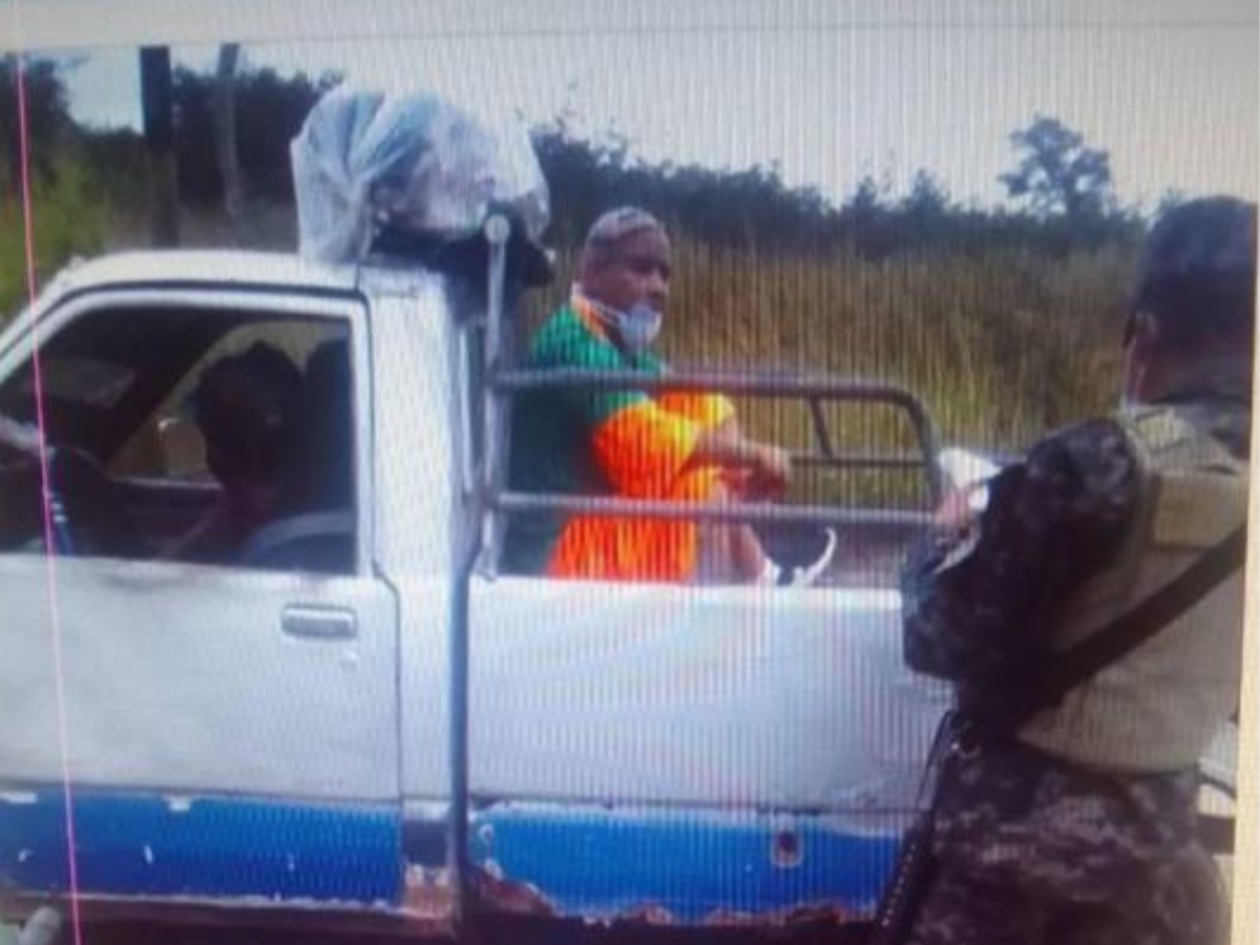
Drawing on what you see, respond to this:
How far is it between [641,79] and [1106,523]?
0.39m

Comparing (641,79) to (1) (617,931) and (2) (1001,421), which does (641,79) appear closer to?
(2) (1001,421)

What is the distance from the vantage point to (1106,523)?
1086mm

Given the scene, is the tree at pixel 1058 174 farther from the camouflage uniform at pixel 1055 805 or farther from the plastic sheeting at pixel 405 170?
the plastic sheeting at pixel 405 170

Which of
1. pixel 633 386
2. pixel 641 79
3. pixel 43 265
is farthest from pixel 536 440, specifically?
pixel 43 265

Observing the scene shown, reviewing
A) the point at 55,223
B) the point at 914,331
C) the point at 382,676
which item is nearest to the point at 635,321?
the point at 914,331

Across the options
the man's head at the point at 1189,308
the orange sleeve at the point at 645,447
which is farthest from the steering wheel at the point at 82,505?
the man's head at the point at 1189,308

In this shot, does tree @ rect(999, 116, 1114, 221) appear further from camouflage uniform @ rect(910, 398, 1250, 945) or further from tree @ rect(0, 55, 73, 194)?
tree @ rect(0, 55, 73, 194)

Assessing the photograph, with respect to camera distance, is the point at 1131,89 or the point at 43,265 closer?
the point at 1131,89

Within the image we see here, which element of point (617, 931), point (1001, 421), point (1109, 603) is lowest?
point (617, 931)

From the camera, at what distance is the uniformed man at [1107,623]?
1.07 metres

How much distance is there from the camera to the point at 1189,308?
1.07 meters

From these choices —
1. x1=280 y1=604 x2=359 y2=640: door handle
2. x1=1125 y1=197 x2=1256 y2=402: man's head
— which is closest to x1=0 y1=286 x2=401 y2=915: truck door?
x1=280 y1=604 x2=359 y2=640: door handle

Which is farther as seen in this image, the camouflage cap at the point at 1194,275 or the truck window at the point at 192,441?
the truck window at the point at 192,441

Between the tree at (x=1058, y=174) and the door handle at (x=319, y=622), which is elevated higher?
the tree at (x=1058, y=174)
